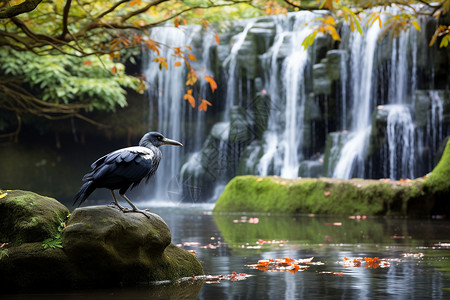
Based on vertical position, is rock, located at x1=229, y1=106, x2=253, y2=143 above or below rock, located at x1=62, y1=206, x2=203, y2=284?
above

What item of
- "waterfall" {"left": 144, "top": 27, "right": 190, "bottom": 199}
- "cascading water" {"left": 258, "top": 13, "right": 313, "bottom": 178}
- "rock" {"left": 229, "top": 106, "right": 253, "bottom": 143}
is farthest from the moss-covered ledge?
"waterfall" {"left": 144, "top": 27, "right": 190, "bottom": 199}

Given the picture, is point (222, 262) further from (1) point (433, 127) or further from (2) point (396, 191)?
(1) point (433, 127)

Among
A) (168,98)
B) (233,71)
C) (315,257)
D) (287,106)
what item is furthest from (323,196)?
(168,98)

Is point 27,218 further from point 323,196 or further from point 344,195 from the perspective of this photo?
point 323,196

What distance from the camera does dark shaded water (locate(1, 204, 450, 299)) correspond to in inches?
164

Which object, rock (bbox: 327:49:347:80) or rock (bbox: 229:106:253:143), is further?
rock (bbox: 229:106:253:143)

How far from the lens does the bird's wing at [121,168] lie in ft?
14.7

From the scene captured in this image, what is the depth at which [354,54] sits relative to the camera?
20203mm

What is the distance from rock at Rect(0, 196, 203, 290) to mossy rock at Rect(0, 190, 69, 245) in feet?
0.24

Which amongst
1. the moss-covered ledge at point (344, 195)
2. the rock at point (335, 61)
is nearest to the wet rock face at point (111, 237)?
the moss-covered ledge at point (344, 195)

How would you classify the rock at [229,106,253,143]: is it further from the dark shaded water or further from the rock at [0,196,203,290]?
the rock at [0,196,203,290]

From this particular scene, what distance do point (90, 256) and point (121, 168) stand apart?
675 millimetres

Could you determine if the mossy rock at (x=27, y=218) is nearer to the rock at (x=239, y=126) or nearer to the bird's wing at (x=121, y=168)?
the bird's wing at (x=121, y=168)

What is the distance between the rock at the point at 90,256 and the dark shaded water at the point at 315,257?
21 centimetres
